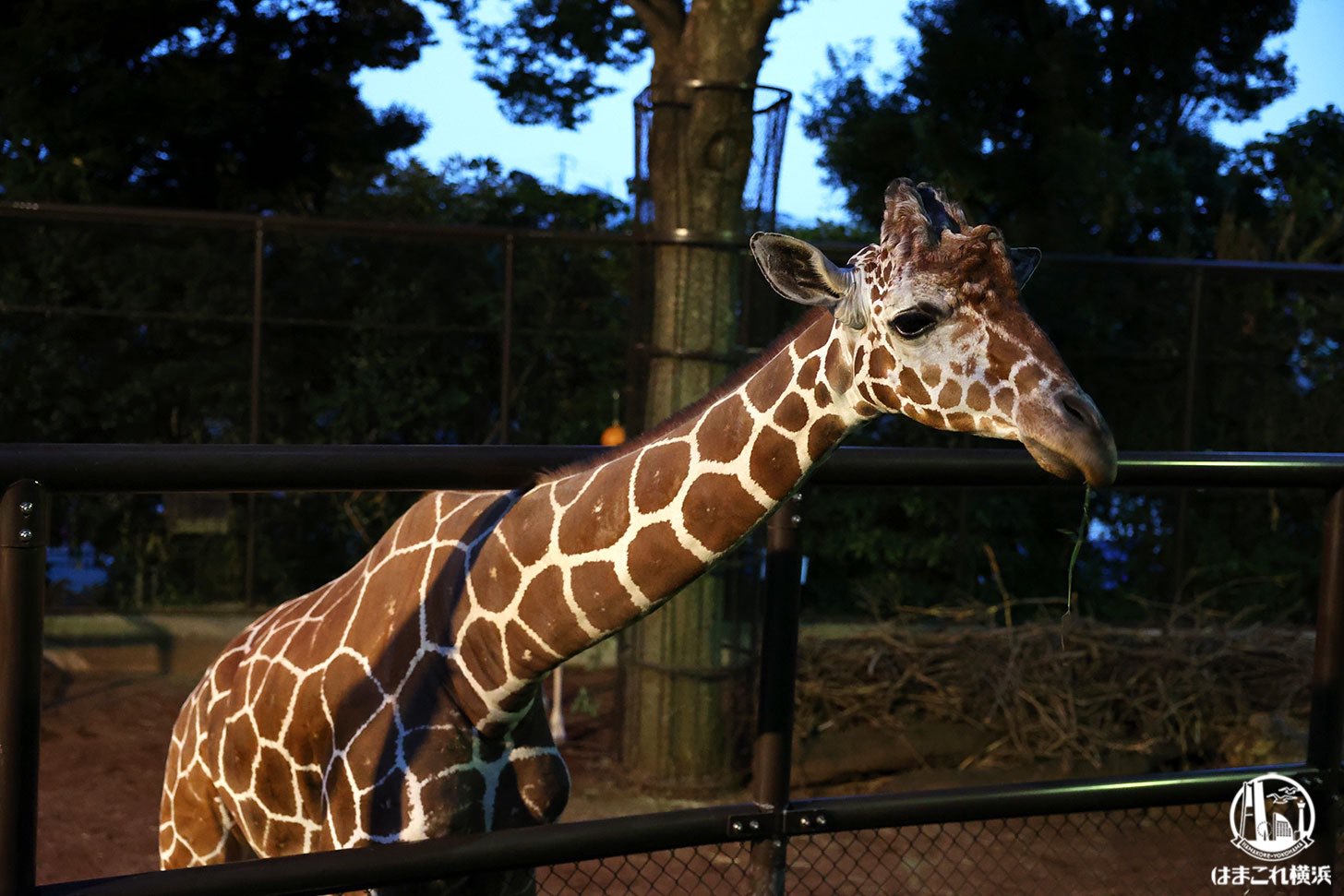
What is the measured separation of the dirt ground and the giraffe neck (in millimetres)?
1739

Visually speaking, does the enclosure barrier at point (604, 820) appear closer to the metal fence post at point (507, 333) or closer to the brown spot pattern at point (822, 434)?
the brown spot pattern at point (822, 434)

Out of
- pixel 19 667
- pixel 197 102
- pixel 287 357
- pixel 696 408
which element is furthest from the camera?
pixel 197 102

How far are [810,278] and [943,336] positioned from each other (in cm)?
25

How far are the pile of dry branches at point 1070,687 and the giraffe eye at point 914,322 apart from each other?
13.6ft

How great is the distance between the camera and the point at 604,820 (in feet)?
7.51

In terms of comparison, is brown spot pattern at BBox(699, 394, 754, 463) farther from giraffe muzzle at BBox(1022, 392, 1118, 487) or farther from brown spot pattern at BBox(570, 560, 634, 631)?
giraffe muzzle at BBox(1022, 392, 1118, 487)

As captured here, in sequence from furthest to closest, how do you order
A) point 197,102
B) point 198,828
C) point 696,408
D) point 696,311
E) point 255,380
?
point 197,102, point 255,380, point 696,311, point 198,828, point 696,408

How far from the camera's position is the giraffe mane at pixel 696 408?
2371 millimetres

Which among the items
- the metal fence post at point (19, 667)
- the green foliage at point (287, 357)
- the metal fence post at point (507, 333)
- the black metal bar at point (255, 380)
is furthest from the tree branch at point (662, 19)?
the metal fence post at point (19, 667)

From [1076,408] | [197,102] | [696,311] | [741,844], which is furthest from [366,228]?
[1076,408]

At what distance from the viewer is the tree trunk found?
559cm

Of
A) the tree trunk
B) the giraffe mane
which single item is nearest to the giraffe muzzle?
the giraffe mane

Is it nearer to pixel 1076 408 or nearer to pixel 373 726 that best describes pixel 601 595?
pixel 373 726

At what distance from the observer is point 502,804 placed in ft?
A: 8.32
